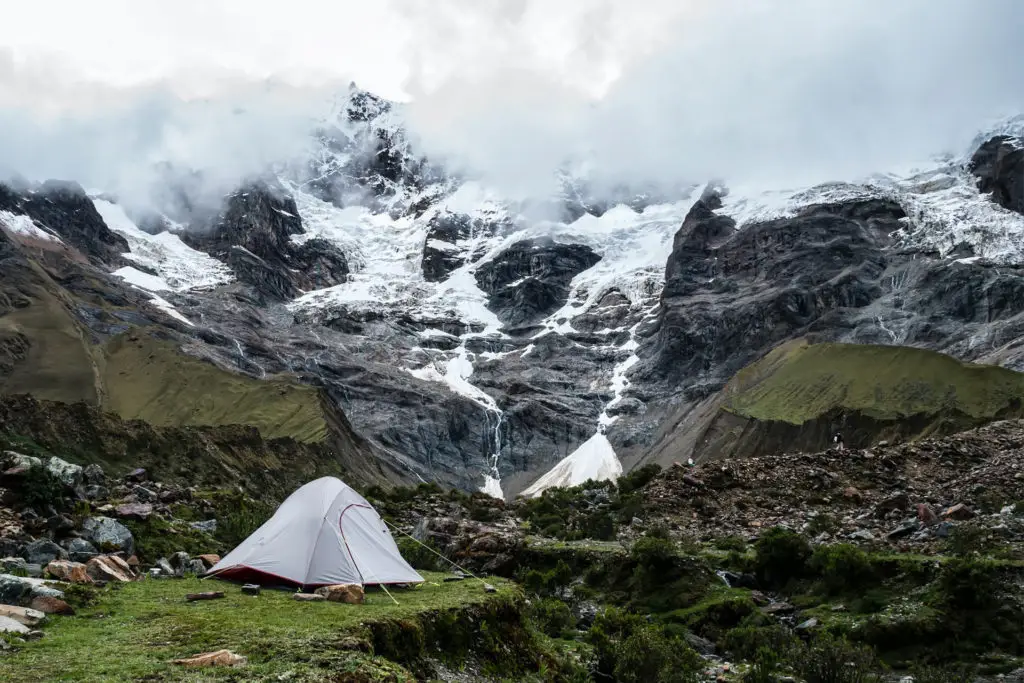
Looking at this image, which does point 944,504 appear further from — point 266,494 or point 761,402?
point 761,402

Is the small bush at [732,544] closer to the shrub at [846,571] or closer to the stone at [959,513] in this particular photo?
the shrub at [846,571]

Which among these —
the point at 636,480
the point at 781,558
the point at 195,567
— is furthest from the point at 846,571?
the point at 636,480

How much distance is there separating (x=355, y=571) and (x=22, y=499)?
7.62 meters

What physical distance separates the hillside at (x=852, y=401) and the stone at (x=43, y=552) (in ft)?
186

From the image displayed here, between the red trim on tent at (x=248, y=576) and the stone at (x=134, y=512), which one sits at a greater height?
the stone at (x=134, y=512)

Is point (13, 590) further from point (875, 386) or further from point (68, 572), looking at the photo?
point (875, 386)

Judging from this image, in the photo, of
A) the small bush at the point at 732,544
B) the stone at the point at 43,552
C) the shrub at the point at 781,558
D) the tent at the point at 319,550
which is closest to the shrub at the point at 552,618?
the tent at the point at 319,550

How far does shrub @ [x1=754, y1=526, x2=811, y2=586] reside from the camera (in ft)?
67.9

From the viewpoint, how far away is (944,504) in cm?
2498

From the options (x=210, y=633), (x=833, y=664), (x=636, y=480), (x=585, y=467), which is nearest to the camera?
(x=210, y=633)

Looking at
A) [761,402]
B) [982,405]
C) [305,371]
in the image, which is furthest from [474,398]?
[982,405]

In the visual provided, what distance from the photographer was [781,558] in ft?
68.8

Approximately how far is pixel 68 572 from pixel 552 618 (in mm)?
9750

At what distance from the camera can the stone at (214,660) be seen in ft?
26.5
